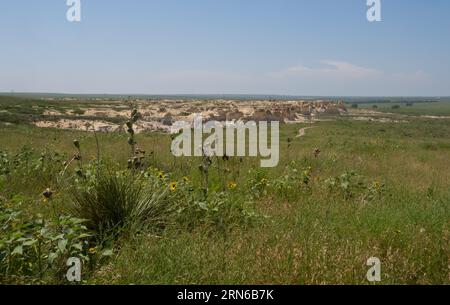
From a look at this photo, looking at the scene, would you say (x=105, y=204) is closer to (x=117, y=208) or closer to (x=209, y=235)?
(x=117, y=208)

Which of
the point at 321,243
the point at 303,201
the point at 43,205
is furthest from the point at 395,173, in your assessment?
the point at 43,205

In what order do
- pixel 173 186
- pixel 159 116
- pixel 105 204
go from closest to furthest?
pixel 105 204 < pixel 173 186 < pixel 159 116

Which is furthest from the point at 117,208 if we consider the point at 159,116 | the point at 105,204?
the point at 159,116

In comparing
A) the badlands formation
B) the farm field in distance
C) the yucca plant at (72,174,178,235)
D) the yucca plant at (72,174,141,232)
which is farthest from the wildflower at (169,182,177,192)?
the badlands formation

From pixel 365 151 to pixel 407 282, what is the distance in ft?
40.0

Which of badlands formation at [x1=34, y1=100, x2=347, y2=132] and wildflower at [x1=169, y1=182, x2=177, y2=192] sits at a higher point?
badlands formation at [x1=34, y1=100, x2=347, y2=132]

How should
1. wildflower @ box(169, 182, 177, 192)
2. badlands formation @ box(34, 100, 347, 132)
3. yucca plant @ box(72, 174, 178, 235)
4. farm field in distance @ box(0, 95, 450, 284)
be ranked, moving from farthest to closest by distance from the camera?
badlands formation @ box(34, 100, 347, 132) < wildflower @ box(169, 182, 177, 192) < yucca plant @ box(72, 174, 178, 235) < farm field in distance @ box(0, 95, 450, 284)

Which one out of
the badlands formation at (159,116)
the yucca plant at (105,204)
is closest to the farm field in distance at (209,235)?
the yucca plant at (105,204)

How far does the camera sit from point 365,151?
1395cm

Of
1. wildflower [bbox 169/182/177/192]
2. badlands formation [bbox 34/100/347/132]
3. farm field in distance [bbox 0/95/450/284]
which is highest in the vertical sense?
badlands formation [bbox 34/100/347/132]

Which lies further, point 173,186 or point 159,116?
point 159,116

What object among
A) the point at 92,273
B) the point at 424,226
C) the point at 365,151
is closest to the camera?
the point at 92,273

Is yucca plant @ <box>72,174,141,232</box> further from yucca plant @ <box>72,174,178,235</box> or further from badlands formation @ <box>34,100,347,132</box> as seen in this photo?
badlands formation @ <box>34,100,347,132</box>
